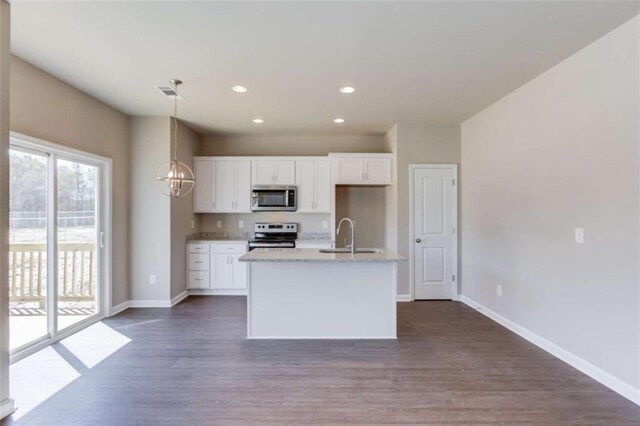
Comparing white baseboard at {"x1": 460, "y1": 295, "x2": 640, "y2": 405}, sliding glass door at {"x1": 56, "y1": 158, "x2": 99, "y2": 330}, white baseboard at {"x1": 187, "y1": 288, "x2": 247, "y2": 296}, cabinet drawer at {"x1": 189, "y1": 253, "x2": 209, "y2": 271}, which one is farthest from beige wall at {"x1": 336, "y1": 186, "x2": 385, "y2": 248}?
sliding glass door at {"x1": 56, "y1": 158, "x2": 99, "y2": 330}

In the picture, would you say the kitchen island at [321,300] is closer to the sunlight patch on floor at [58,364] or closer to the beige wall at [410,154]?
the sunlight patch on floor at [58,364]

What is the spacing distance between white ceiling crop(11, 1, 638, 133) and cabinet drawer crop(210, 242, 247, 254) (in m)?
2.21

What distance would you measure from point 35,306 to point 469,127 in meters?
5.66

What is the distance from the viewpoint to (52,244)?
3.40 metres

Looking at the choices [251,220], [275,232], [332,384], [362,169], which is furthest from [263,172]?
[332,384]

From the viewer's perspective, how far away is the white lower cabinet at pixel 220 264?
528cm

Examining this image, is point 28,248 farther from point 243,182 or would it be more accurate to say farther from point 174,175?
point 243,182

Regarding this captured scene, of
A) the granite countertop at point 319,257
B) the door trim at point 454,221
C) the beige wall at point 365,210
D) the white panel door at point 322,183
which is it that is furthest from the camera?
the beige wall at point 365,210

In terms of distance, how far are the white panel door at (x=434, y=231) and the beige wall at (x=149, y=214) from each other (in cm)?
366

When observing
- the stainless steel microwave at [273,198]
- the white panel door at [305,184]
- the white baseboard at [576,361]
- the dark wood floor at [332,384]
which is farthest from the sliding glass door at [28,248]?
the white baseboard at [576,361]

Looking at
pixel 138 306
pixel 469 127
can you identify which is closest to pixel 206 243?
pixel 138 306

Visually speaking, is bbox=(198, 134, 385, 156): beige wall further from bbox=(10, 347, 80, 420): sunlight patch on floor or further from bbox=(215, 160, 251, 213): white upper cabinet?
bbox=(10, 347, 80, 420): sunlight patch on floor

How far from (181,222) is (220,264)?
895mm

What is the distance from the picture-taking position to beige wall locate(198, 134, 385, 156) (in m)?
5.87
